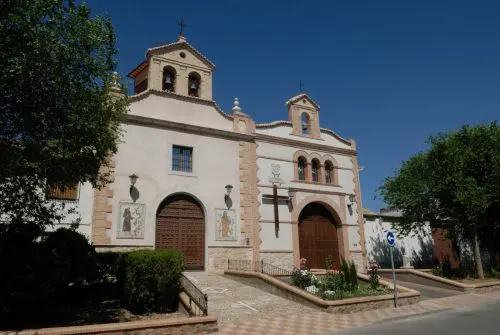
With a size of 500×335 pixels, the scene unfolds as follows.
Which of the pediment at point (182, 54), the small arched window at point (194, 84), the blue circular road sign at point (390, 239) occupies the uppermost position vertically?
the pediment at point (182, 54)

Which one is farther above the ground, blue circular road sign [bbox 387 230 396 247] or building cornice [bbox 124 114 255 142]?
building cornice [bbox 124 114 255 142]

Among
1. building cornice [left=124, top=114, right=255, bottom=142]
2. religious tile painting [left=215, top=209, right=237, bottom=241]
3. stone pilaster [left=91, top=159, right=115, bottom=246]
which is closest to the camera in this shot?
stone pilaster [left=91, top=159, right=115, bottom=246]

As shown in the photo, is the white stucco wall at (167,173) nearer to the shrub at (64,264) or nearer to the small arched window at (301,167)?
the small arched window at (301,167)

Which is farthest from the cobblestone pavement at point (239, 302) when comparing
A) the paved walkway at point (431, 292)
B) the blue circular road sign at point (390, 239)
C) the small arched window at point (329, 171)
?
the small arched window at point (329, 171)

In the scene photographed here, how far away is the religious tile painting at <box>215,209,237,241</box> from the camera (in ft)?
59.9

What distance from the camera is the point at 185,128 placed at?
61.3 ft

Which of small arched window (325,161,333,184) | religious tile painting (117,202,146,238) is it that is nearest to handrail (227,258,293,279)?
religious tile painting (117,202,146,238)

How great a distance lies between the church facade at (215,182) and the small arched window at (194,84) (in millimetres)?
51

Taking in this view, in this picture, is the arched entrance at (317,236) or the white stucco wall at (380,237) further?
the white stucco wall at (380,237)

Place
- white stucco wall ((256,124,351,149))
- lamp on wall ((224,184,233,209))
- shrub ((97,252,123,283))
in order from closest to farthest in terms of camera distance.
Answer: shrub ((97,252,123,283)) → lamp on wall ((224,184,233,209)) → white stucco wall ((256,124,351,149))

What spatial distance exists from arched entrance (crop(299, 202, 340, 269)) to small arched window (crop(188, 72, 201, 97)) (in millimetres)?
8430

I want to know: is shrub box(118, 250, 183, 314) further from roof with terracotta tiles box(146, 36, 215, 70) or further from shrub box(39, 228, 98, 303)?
roof with terracotta tiles box(146, 36, 215, 70)

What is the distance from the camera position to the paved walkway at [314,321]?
988 centimetres

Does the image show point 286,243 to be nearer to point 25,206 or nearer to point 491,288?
point 491,288
